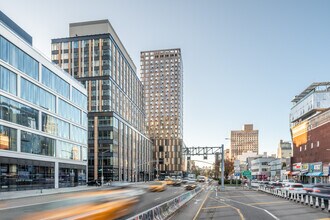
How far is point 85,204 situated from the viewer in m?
13.9

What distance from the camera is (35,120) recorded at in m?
61.1

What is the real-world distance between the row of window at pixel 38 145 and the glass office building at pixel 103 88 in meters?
15.5

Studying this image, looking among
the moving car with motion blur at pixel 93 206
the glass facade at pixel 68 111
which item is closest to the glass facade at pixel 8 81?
the glass facade at pixel 68 111

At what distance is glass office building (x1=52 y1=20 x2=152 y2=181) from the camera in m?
103

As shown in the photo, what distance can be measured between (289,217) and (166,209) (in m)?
8.24

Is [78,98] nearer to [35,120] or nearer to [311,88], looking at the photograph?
[35,120]

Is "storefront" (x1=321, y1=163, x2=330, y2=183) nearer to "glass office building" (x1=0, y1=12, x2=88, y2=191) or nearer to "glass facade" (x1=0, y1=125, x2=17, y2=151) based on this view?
"glass office building" (x1=0, y1=12, x2=88, y2=191)

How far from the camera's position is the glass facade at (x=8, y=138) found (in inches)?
1982

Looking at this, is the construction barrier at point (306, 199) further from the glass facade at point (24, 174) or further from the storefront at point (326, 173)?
the glass facade at point (24, 174)

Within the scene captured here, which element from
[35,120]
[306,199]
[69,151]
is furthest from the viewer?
[69,151]

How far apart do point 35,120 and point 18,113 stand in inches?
230

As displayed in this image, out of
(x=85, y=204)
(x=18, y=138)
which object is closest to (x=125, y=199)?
(x=85, y=204)

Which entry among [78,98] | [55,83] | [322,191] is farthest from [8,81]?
[322,191]

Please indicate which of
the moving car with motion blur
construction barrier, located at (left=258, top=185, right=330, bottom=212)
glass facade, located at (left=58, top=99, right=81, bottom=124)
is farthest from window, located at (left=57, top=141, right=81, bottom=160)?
the moving car with motion blur
